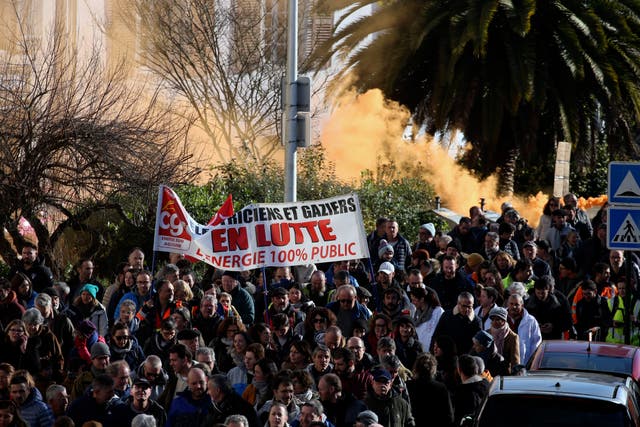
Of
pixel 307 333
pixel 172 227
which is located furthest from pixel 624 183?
pixel 172 227

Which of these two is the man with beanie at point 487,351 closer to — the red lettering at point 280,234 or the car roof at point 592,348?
the car roof at point 592,348

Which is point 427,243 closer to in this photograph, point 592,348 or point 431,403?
point 592,348

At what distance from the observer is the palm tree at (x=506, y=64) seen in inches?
1064

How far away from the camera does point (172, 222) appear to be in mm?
14484

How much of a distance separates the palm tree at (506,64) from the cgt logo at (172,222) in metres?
12.5

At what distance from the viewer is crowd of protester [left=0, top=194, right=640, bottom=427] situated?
33.6ft

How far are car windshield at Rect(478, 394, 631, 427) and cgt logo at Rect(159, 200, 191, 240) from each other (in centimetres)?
571

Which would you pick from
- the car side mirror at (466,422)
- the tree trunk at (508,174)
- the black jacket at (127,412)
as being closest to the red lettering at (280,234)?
the black jacket at (127,412)

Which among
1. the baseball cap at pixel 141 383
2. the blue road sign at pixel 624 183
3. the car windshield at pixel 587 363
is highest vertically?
the blue road sign at pixel 624 183

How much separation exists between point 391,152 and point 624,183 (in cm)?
1782

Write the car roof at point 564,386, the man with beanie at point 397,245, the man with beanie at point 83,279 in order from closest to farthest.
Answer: the car roof at point 564,386 → the man with beanie at point 83,279 → the man with beanie at point 397,245

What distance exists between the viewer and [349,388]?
10820mm

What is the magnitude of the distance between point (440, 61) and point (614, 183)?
14.6 metres

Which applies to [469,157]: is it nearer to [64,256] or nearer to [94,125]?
[64,256]
